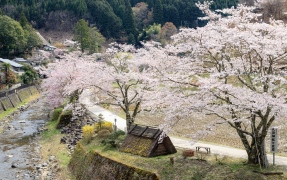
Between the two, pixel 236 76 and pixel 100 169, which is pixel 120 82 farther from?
pixel 236 76

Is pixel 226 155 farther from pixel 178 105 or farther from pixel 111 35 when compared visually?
pixel 111 35

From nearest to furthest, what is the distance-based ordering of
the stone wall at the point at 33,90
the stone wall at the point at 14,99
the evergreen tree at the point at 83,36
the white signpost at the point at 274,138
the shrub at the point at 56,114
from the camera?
the white signpost at the point at 274,138, the shrub at the point at 56,114, the stone wall at the point at 14,99, the stone wall at the point at 33,90, the evergreen tree at the point at 83,36

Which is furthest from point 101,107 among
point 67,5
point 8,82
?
point 67,5

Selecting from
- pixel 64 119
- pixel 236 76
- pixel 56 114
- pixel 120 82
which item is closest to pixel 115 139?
pixel 120 82

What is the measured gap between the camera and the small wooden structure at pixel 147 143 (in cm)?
1332

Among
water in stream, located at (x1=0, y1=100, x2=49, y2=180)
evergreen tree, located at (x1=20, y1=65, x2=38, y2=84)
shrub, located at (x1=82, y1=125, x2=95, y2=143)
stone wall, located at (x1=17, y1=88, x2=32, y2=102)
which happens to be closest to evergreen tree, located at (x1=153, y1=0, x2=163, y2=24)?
evergreen tree, located at (x1=20, y1=65, x2=38, y2=84)

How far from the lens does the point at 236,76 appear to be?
453 inches

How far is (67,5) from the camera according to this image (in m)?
96.6

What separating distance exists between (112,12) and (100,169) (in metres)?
84.7

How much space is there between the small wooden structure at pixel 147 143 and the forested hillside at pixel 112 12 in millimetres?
74022

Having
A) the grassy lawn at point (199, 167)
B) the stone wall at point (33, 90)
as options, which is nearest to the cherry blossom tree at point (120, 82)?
the grassy lawn at point (199, 167)

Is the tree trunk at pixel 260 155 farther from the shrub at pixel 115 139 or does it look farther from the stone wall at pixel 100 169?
the shrub at pixel 115 139

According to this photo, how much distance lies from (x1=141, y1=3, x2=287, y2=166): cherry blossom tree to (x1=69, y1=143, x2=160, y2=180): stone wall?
7.04ft

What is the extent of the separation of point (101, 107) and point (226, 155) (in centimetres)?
1882
